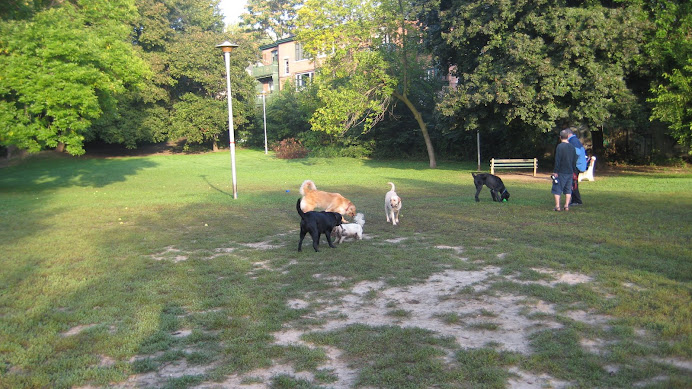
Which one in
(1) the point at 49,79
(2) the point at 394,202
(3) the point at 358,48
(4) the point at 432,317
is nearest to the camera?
(4) the point at 432,317

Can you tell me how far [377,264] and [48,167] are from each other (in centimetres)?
3109

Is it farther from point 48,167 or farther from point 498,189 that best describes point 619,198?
point 48,167

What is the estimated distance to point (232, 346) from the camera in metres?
4.26

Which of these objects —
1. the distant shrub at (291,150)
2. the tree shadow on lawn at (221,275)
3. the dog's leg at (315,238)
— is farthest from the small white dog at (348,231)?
the distant shrub at (291,150)

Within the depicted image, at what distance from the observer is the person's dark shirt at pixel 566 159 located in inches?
422

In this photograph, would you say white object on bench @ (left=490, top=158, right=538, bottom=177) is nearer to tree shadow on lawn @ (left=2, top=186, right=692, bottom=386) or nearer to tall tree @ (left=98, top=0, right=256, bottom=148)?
tree shadow on lawn @ (left=2, top=186, right=692, bottom=386)

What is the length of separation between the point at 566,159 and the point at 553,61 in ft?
31.3

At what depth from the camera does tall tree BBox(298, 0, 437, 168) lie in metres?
24.6

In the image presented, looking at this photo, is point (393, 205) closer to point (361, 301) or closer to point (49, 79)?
point (361, 301)

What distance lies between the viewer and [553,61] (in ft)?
61.6

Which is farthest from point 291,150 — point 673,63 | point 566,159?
point 566,159

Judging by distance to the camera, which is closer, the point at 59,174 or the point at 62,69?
the point at 62,69

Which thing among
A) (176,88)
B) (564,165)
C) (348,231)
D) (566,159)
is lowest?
(348,231)

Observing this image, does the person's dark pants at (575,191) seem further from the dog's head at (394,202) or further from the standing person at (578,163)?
the dog's head at (394,202)
